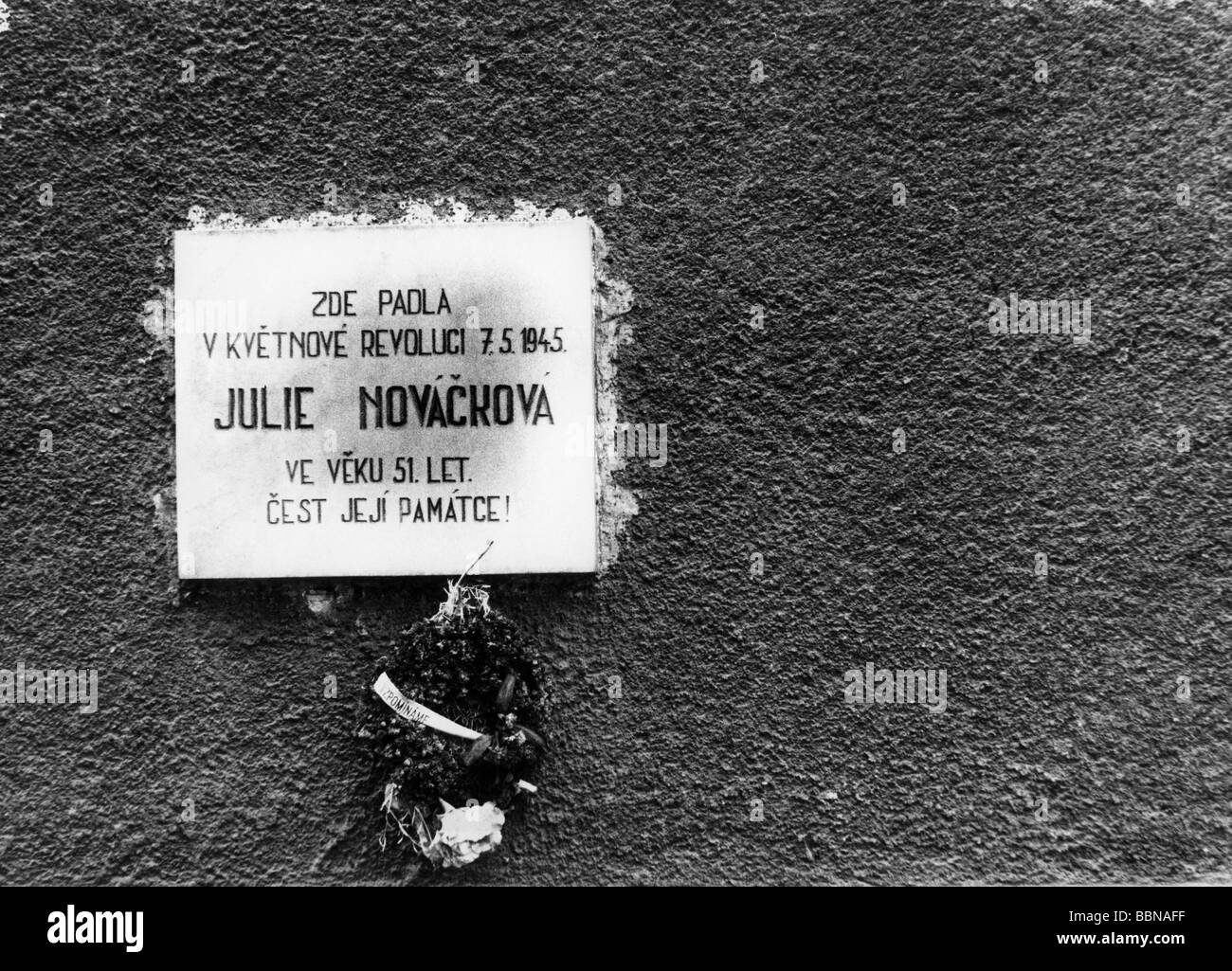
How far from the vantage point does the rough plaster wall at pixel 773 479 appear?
94.9 inches

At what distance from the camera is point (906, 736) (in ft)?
7.93

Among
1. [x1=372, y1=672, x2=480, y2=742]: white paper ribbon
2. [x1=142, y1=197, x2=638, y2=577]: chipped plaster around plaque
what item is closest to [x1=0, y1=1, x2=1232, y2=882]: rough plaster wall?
[x1=142, y1=197, x2=638, y2=577]: chipped plaster around plaque

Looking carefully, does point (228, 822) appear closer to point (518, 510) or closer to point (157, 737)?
point (157, 737)

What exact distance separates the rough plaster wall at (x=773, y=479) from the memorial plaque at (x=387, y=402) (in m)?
0.12

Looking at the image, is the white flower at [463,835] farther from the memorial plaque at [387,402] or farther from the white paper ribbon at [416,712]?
the memorial plaque at [387,402]

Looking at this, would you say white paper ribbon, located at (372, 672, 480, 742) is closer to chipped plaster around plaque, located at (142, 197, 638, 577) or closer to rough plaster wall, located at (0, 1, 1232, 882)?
rough plaster wall, located at (0, 1, 1232, 882)

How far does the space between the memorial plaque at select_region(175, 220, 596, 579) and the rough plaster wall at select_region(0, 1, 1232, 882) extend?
0.41ft

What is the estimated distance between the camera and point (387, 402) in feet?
7.97

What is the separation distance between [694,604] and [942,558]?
2.40ft

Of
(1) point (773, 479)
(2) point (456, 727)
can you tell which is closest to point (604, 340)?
(1) point (773, 479)

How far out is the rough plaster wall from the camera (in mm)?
2410

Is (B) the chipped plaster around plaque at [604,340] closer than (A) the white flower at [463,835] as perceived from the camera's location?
No

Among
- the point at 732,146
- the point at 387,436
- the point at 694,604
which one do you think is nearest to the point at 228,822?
the point at 387,436

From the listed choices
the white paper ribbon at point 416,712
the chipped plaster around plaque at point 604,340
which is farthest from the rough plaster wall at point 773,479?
the white paper ribbon at point 416,712
